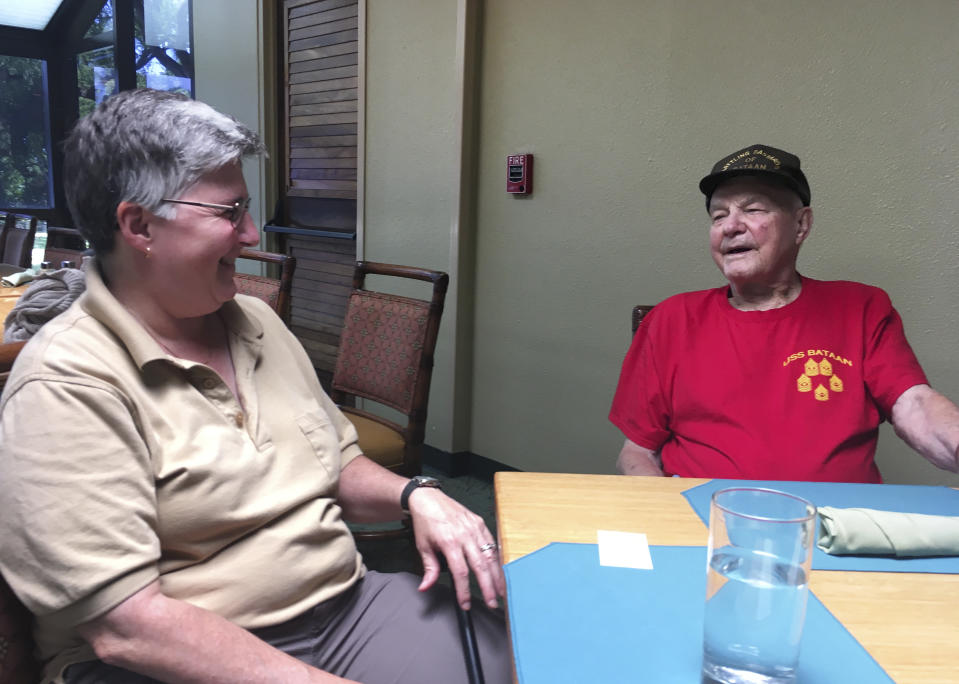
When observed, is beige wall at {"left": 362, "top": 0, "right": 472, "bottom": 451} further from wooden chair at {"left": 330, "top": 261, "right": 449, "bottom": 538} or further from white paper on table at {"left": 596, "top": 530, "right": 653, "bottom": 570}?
white paper on table at {"left": 596, "top": 530, "right": 653, "bottom": 570}

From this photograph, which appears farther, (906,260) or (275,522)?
(906,260)

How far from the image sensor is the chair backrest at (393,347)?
6.87 ft

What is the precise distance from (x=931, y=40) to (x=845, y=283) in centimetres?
80

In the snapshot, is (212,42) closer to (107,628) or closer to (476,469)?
(476,469)

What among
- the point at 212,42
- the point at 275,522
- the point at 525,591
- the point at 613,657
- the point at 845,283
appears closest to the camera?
the point at 613,657

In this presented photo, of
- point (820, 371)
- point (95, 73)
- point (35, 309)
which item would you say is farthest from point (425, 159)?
point (95, 73)

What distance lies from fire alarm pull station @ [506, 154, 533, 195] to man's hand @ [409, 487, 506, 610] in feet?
6.26

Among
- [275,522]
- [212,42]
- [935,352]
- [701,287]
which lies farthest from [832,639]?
[212,42]

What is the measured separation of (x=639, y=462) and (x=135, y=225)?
112cm

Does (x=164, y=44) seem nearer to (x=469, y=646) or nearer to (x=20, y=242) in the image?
(x=20, y=242)

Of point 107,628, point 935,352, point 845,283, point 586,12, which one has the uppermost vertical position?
point 586,12

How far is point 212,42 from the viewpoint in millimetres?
4465

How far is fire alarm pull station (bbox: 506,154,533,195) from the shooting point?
2809mm

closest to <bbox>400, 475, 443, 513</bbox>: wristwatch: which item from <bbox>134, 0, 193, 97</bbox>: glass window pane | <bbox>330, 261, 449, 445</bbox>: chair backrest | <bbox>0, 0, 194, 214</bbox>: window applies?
<bbox>330, 261, 449, 445</bbox>: chair backrest
